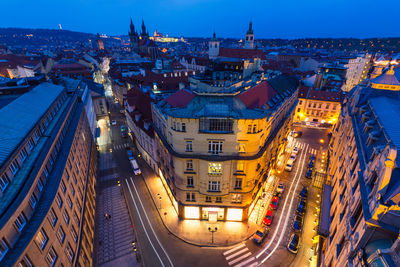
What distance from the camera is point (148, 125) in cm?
5306

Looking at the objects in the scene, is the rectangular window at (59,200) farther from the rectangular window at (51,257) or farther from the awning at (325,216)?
the awning at (325,216)

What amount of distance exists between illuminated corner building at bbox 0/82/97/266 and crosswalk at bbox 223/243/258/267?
2554 cm

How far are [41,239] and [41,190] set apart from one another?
651 centimetres

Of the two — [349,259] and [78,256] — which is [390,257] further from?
[78,256]

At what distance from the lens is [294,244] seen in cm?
3681

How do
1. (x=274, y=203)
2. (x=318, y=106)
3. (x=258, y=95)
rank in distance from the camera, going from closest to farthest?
(x=258, y=95) → (x=274, y=203) → (x=318, y=106)

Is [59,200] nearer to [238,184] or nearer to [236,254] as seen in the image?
[238,184]

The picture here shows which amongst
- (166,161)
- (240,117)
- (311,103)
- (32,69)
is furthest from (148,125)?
(32,69)

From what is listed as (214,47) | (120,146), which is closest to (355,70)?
(214,47)

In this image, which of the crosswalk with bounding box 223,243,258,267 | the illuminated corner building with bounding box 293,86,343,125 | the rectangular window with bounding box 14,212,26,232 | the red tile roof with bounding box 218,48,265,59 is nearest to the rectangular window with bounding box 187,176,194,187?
the crosswalk with bounding box 223,243,258,267

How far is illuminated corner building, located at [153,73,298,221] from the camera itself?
33.2 m

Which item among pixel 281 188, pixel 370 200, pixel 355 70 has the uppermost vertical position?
pixel 355 70

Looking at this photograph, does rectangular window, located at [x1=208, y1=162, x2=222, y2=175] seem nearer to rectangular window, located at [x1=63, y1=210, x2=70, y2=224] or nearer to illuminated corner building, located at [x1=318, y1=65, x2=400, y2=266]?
illuminated corner building, located at [x1=318, y1=65, x2=400, y2=266]

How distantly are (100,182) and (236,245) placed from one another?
40800 mm
